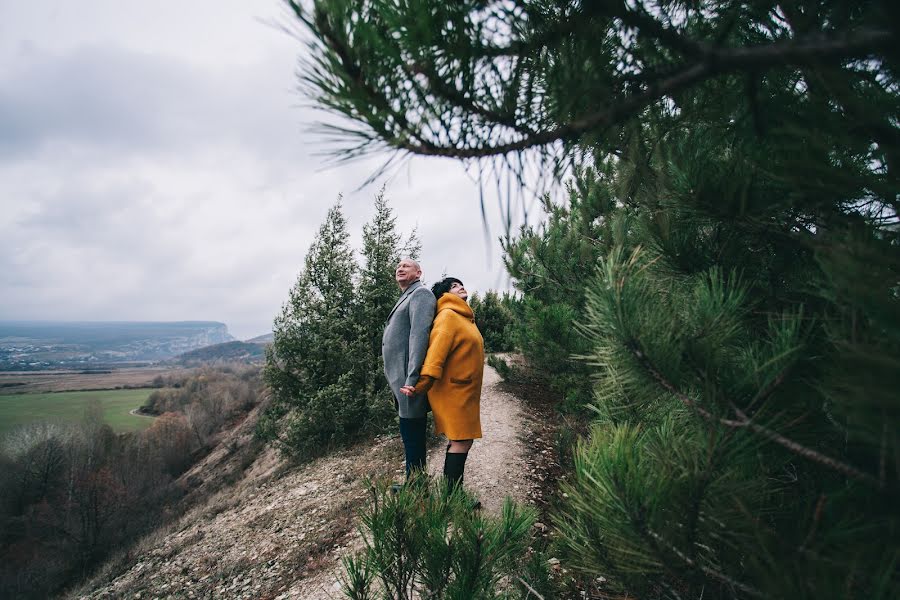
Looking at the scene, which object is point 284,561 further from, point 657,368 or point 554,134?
point 554,134

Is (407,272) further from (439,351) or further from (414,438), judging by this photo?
(414,438)

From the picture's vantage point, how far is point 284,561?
389 centimetres

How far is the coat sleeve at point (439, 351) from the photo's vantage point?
2.55 m

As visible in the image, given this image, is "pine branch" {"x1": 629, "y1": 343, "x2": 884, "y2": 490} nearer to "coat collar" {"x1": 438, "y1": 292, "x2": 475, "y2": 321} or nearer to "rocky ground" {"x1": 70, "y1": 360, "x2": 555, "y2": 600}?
"coat collar" {"x1": 438, "y1": 292, "x2": 475, "y2": 321}

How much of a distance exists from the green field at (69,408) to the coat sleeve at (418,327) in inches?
1844

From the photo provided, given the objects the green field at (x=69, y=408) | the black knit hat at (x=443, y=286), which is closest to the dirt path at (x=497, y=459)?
the black knit hat at (x=443, y=286)

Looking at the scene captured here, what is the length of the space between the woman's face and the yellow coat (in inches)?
9.7

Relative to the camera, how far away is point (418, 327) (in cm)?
276

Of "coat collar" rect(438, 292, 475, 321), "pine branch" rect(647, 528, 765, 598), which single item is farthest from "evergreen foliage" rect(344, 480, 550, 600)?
"coat collar" rect(438, 292, 475, 321)

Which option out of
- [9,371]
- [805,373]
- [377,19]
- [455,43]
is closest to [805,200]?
[805,373]

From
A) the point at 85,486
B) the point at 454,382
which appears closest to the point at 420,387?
the point at 454,382

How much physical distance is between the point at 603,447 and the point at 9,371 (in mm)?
150443

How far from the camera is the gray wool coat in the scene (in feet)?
8.88

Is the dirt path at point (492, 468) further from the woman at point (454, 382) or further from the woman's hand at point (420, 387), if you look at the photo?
the woman's hand at point (420, 387)
